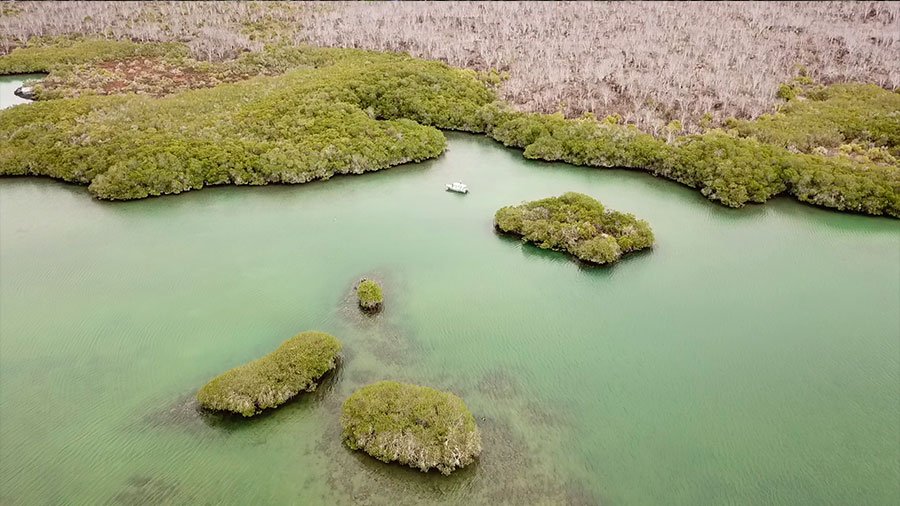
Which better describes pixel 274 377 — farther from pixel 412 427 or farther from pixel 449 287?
pixel 449 287

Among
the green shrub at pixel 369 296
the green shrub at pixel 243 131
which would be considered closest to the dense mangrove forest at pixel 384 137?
the green shrub at pixel 243 131

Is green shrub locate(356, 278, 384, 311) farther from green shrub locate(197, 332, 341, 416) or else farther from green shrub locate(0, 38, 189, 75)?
green shrub locate(0, 38, 189, 75)

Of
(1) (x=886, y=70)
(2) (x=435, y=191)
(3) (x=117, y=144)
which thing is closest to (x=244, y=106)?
(3) (x=117, y=144)

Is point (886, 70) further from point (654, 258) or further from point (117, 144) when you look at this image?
point (117, 144)

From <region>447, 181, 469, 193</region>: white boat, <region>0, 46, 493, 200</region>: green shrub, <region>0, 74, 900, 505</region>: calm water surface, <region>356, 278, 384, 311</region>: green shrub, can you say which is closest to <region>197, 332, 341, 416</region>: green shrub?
<region>0, 74, 900, 505</region>: calm water surface

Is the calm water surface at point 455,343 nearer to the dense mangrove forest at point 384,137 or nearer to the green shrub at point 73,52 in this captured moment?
the dense mangrove forest at point 384,137

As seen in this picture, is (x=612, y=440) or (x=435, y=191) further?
(x=435, y=191)
